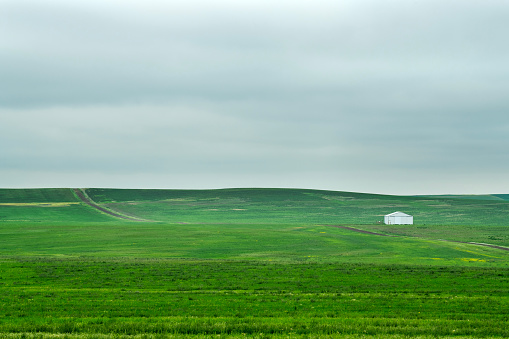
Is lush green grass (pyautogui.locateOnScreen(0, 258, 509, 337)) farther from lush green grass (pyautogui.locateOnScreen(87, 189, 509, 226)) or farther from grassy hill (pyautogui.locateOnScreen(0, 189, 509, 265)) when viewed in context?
lush green grass (pyautogui.locateOnScreen(87, 189, 509, 226))

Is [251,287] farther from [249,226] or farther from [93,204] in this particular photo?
[93,204]

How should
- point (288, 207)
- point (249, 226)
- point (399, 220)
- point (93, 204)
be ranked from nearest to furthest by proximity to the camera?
point (249, 226) < point (399, 220) < point (288, 207) < point (93, 204)

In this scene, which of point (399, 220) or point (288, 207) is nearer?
point (399, 220)

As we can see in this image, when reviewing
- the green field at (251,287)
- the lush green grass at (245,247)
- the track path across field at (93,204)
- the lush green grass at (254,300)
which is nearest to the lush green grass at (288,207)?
the track path across field at (93,204)

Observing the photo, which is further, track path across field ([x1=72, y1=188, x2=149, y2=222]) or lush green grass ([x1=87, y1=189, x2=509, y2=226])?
track path across field ([x1=72, y1=188, x2=149, y2=222])

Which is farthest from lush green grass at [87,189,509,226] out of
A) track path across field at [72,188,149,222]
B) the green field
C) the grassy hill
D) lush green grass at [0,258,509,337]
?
lush green grass at [0,258,509,337]

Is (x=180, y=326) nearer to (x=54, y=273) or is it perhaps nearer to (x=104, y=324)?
(x=104, y=324)

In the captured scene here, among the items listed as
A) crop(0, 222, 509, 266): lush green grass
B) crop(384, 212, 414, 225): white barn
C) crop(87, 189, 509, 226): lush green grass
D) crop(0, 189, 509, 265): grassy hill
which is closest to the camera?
crop(0, 222, 509, 266): lush green grass

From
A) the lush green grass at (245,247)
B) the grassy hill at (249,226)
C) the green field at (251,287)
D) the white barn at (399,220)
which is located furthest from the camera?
the white barn at (399,220)

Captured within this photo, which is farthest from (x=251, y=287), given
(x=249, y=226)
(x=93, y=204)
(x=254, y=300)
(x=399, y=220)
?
(x=93, y=204)

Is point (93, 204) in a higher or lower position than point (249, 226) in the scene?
higher

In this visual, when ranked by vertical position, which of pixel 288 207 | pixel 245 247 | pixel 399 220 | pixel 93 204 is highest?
pixel 93 204

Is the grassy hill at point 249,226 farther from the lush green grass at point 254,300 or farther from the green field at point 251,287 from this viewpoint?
the lush green grass at point 254,300

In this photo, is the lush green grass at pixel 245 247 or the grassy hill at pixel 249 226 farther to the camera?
the grassy hill at pixel 249 226
